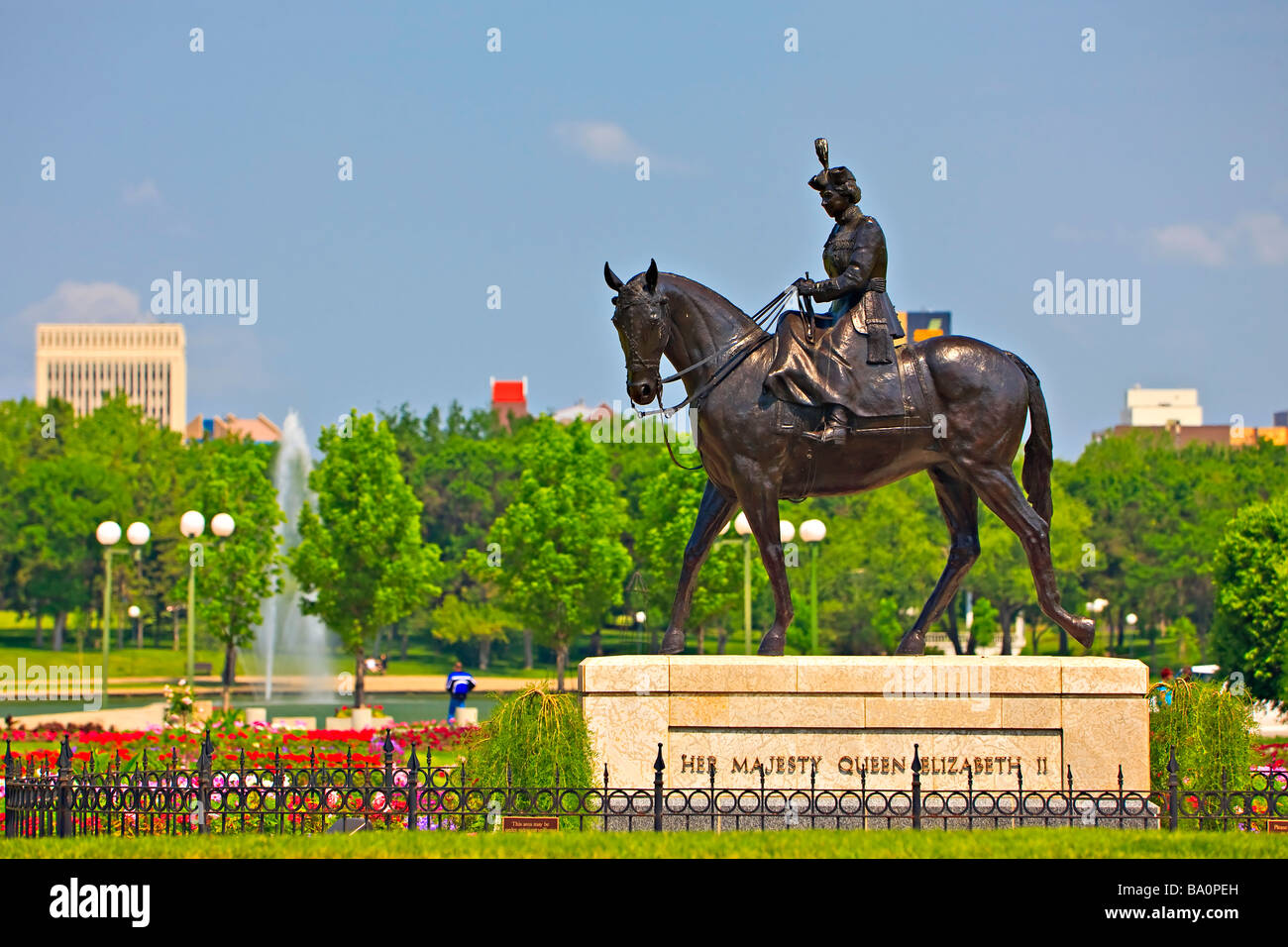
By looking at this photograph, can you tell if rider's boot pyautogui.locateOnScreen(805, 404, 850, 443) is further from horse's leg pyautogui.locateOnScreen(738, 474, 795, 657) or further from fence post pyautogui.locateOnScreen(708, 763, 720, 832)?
fence post pyautogui.locateOnScreen(708, 763, 720, 832)

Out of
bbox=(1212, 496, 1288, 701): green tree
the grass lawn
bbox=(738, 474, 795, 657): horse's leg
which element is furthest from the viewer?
bbox=(1212, 496, 1288, 701): green tree

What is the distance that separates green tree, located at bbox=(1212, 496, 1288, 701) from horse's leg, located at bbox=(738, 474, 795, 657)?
25.7 metres

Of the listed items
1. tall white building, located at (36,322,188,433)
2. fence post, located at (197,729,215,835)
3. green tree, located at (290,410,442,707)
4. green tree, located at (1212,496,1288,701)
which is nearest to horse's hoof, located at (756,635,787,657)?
fence post, located at (197,729,215,835)

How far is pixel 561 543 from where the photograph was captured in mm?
48094

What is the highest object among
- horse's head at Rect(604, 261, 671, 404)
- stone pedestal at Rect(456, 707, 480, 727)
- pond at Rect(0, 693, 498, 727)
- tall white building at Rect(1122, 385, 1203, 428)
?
tall white building at Rect(1122, 385, 1203, 428)

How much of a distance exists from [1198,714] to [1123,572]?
57.5 metres

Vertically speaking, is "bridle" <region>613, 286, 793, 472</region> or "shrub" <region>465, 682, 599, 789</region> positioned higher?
"bridle" <region>613, 286, 793, 472</region>

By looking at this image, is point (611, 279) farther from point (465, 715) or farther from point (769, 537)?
point (465, 715)

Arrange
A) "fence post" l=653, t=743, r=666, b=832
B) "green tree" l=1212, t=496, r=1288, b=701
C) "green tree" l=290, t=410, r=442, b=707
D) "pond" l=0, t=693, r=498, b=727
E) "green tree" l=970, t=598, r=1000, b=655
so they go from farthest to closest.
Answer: "green tree" l=970, t=598, r=1000, b=655 → "green tree" l=290, t=410, r=442, b=707 → "pond" l=0, t=693, r=498, b=727 → "green tree" l=1212, t=496, r=1288, b=701 → "fence post" l=653, t=743, r=666, b=832

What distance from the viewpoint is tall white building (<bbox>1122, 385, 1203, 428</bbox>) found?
160 m

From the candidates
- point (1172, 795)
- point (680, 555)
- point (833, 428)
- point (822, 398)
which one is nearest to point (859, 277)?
point (822, 398)

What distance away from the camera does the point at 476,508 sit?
85000 millimetres

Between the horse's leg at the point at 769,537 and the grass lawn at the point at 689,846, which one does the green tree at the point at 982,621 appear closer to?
the horse's leg at the point at 769,537

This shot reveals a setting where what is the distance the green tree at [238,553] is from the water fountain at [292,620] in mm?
7362
